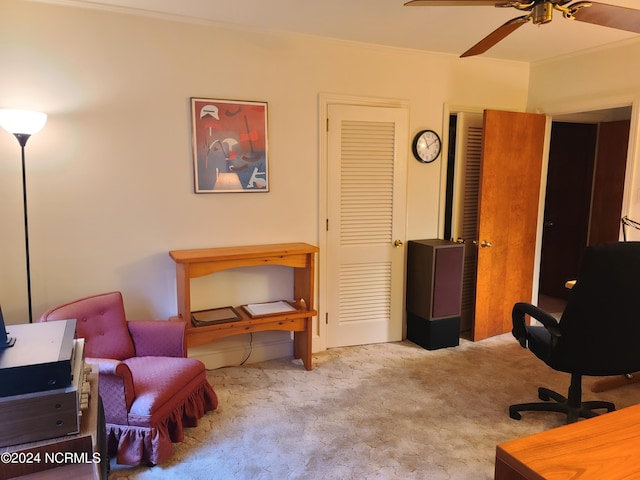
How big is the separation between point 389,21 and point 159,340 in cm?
252

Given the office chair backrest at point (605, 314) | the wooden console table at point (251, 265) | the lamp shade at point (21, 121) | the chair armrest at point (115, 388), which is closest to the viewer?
the chair armrest at point (115, 388)

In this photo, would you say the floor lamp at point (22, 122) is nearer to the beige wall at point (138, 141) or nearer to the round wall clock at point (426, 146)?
the beige wall at point (138, 141)

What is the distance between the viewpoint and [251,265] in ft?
9.99

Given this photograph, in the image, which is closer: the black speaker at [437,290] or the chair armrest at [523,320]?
the chair armrest at [523,320]

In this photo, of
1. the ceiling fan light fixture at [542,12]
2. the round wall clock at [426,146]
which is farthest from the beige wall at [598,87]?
the ceiling fan light fixture at [542,12]

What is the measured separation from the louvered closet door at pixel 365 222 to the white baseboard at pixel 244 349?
0.42 meters

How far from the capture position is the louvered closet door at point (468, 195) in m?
3.93

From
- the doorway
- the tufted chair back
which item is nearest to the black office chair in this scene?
the tufted chair back

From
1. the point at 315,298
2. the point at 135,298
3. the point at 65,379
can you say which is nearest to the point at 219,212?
the point at 135,298

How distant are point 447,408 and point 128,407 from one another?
185 centimetres

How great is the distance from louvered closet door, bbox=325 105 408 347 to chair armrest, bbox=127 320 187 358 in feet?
4.45

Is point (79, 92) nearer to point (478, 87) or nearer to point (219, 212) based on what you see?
point (219, 212)

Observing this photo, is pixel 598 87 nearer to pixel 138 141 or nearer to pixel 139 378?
pixel 138 141

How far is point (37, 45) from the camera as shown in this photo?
263 centimetres
